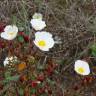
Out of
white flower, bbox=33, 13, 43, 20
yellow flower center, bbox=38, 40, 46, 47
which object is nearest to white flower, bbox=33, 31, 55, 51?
yellow flower center, bbox=38, 40, 46, 47

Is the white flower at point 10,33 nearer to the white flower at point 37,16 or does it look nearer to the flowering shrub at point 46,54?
the flowering shrub at point 46,54

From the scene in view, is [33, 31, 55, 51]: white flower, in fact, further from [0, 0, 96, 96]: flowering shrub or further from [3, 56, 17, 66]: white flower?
[3, 56, 17, 66]: white flower

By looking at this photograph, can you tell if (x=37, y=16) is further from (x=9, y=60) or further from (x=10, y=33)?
(x=9, y=60)

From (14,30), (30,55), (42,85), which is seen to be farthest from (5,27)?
(42,85)

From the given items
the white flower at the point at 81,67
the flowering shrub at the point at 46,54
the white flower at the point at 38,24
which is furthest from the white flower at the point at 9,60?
the white flower at the point at 81,67

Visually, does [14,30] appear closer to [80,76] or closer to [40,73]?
[40,73]

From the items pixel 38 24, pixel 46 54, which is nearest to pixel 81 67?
pixel 46 54
